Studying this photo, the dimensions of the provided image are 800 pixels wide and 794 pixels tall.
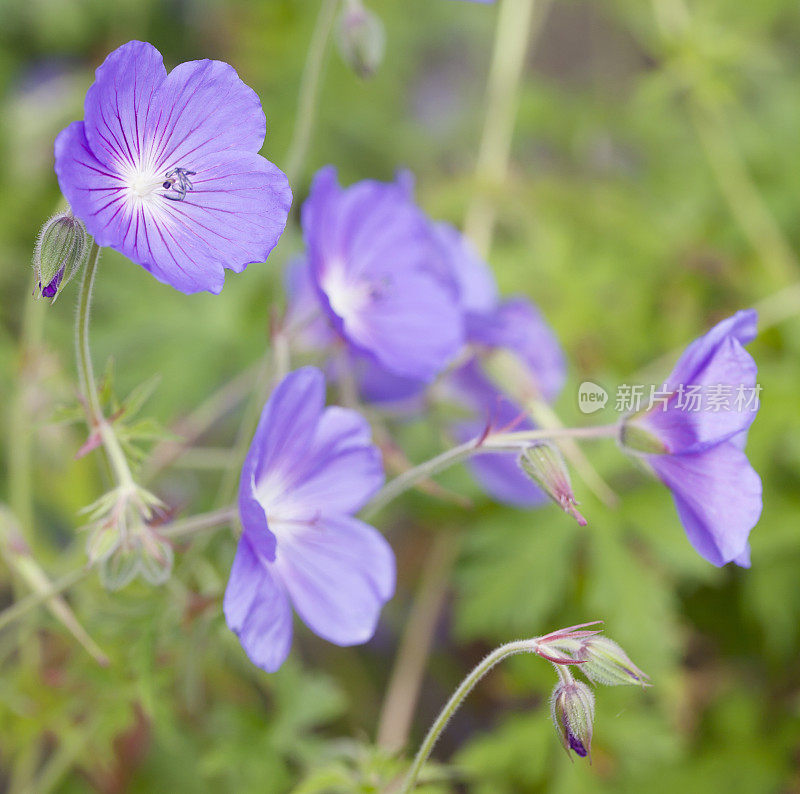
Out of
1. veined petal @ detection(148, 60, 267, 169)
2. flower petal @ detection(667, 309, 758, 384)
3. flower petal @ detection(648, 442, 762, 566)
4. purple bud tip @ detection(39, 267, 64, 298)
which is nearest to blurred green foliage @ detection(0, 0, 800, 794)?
purple bud tip @ detection(39, 267, 64, 298)

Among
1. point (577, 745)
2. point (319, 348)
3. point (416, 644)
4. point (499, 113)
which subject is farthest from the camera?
point (499, 113)

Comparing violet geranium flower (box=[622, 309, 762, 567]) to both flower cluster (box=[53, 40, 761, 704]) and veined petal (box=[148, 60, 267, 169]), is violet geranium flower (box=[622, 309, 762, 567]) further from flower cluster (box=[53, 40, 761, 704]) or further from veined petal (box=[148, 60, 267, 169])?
veined petal (box=[148, 60, 267, 169])

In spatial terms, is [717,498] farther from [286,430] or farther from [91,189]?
[91,189]

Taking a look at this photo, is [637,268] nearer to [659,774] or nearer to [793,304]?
[793,304]

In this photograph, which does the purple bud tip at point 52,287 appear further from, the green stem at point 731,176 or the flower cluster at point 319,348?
the green stem at point 731,176

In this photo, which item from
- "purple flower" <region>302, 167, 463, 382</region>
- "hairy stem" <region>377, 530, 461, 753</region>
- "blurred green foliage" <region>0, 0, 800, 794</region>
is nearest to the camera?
"purple flower" <region>302, 167, 463, 382</region>

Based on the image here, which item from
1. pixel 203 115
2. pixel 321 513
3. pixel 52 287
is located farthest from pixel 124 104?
pixel 321 513
